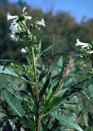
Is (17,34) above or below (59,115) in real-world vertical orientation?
above

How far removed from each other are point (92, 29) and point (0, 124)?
14636 mm

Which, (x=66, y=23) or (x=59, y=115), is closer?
(x=59, y=115)

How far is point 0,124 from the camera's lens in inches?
57.9

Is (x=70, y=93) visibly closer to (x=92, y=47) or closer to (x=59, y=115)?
(x=59, y=115)

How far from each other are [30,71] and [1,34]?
47.0 feet

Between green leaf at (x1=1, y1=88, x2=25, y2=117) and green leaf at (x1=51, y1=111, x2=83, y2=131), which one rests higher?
green leaf at (x1=1, y1=88, x2=25, y2=117)

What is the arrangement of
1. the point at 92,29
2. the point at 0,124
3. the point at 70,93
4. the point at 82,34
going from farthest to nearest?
the point at 92,29, the point at 82,34, the point at 0,124, the point at 70,93

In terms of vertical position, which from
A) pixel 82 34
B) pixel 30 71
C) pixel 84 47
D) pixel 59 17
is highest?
pixel 59 17

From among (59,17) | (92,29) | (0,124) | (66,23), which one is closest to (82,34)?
(92,29)

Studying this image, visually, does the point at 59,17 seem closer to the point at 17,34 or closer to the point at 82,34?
the point at 82,34

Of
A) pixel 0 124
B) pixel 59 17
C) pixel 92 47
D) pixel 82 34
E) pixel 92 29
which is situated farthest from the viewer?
pixel 59 17

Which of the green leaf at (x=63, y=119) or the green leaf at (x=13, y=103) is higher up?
the green leaf at (x=13, y=103)

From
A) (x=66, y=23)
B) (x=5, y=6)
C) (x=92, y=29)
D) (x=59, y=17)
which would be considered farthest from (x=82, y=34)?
(x=5, y=6)

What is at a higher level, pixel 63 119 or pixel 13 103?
pixel 13 103
